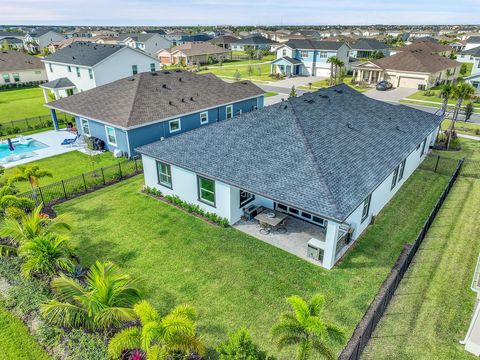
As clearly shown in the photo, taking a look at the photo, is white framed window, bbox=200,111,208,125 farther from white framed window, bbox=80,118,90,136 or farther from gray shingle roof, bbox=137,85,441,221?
gray shingle roof, bbox=137,85,441,221

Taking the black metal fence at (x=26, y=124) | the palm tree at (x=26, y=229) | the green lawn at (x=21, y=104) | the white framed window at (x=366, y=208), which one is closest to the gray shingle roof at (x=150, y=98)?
the black metal fence at (x=26, y=124)

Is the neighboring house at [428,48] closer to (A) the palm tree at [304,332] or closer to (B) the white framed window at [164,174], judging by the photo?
(B) the white framed window at [164,174]

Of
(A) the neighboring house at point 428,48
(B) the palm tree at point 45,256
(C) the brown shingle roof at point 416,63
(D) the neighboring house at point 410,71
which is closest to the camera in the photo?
(B) the palm tree at point 45,256

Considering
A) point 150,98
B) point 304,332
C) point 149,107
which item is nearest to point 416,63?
point 150,98

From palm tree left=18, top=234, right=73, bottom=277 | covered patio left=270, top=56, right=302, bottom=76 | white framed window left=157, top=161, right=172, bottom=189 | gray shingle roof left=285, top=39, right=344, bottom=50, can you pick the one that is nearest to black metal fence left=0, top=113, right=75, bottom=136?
white framed window left=157, top=161, right=172, bottom=189

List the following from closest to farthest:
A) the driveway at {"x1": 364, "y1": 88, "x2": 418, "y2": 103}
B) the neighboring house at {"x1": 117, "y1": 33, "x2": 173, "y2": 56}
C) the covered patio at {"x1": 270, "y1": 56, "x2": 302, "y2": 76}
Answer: the driveway at {"x1": 364, "y1": 88, "x2": 418, "y2": 103} < the covered patio at {"x1": 270, "y1": 56, "x2": 302, "y2": 76} < the neighboring house at {"x1": 117, "y1": 33, "x2": 173, "y2": 56}

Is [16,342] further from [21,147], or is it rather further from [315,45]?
[315,45]
